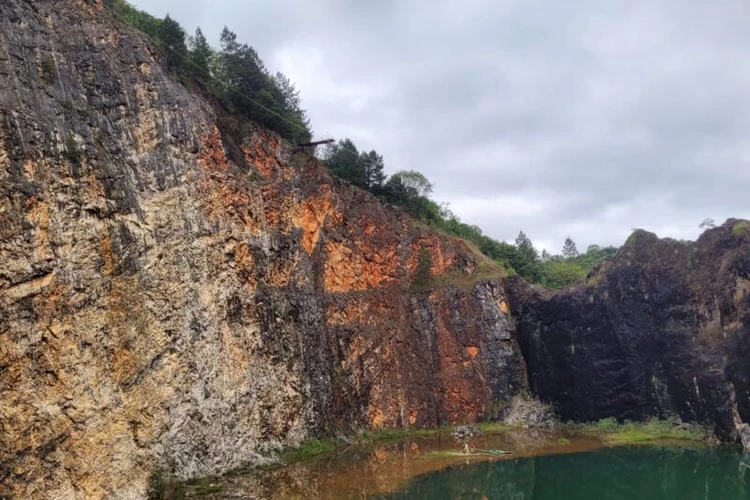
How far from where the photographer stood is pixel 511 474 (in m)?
23.9

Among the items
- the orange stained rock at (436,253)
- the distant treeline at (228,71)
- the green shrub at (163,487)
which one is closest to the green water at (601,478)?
the green shrub at (163,487)

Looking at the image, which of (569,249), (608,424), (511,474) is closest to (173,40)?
(511,474)

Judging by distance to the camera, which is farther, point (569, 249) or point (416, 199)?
point (569, 249)

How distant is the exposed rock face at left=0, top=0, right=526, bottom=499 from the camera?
1605 cm

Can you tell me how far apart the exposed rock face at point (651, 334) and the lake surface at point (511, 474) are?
3346mm

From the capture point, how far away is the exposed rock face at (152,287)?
52.6 feet

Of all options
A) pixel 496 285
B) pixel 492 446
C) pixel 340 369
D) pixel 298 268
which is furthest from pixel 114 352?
pixel 496 285

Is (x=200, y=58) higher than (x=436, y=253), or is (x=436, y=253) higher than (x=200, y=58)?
(x=200, y=58)

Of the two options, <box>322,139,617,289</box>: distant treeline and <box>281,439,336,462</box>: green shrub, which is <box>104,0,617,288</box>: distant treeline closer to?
<box>322,139,617,289</box>: distant treeline

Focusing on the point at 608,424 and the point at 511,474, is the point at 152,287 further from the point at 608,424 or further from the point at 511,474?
the point at 608,424

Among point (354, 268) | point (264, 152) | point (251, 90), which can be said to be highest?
point (251, 90)

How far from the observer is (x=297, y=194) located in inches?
1225

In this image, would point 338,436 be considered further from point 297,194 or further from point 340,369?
point 297,194

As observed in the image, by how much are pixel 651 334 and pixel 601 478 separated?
1365 centimetres
